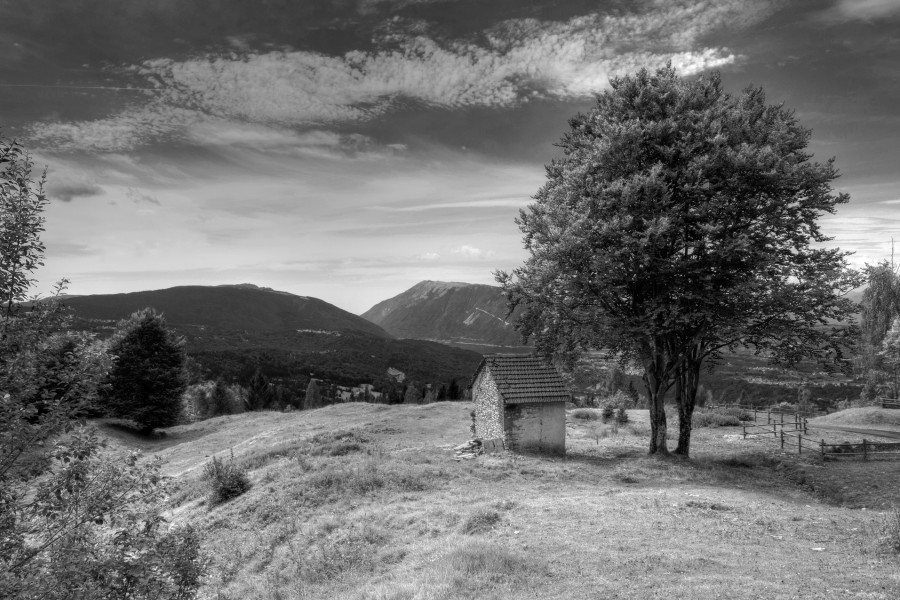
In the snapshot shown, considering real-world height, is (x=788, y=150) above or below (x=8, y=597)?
above

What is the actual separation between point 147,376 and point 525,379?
42215mm

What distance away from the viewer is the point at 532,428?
28.7 m

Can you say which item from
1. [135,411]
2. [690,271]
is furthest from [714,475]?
[135,411]

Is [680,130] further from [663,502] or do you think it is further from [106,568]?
[106,568]

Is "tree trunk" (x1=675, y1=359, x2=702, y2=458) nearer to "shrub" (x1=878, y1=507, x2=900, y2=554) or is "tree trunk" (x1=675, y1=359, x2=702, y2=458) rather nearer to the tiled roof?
the tiled roof

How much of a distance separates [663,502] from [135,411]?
168ft

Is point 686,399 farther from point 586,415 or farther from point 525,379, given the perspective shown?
point 586,415

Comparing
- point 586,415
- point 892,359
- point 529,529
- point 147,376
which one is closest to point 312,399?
point 147,376

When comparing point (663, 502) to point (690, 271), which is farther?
point (690, 271)

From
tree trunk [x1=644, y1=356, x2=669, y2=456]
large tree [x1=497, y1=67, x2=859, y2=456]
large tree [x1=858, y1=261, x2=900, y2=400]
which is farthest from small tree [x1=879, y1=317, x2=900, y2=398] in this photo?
tree trunk [x1=644, y1=356, x2=669, y2=456]

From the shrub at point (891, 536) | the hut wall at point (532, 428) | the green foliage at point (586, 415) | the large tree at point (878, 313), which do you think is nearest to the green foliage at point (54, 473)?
the shrub at point (891, 536)

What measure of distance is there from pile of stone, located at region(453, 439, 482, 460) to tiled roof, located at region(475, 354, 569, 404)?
351 cm

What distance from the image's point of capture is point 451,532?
15062 millimetres

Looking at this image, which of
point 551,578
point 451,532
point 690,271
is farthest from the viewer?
point 690,271
